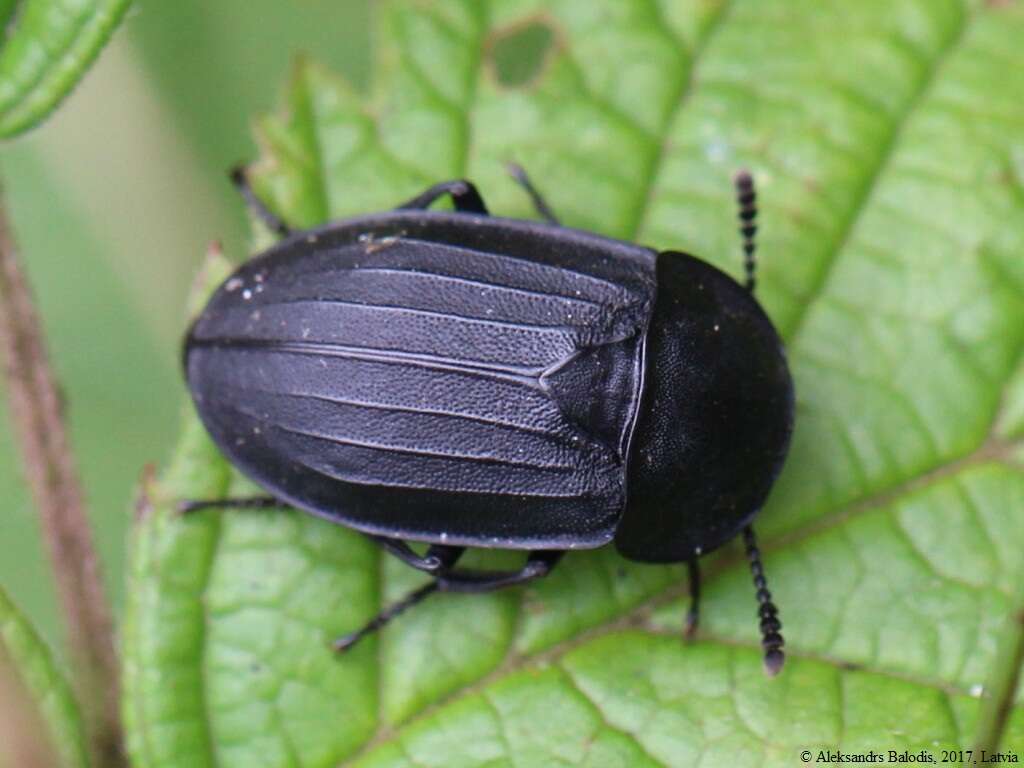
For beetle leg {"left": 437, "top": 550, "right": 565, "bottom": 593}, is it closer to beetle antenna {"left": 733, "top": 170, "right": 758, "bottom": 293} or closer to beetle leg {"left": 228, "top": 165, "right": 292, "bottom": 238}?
beetle antenna {"left": 733, "top": 170, "right": 758, "bottom": 293}

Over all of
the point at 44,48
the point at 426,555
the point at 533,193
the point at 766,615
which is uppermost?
the point at 44,48

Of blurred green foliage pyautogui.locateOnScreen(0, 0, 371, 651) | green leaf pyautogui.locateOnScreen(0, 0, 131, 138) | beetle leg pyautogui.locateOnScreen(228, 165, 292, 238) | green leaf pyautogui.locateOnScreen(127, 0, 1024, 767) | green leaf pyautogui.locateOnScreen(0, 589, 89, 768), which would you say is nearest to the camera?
green leaf pyautogui.locateOnScreen(0, 589, 89, 768)

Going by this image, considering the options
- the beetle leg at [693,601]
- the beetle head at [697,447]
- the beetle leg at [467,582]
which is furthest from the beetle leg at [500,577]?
the beetle leg at [693,601]

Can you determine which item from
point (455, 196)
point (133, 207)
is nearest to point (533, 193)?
point (455, 196)

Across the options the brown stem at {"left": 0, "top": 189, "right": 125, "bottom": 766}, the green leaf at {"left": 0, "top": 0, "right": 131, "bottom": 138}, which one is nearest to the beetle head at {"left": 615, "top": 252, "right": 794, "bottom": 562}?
the brown stem at {"left": 0, "top": 189, "right": 125, "bottom": 766}

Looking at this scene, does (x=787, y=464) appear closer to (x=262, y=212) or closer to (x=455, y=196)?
(x=455, y=196)
